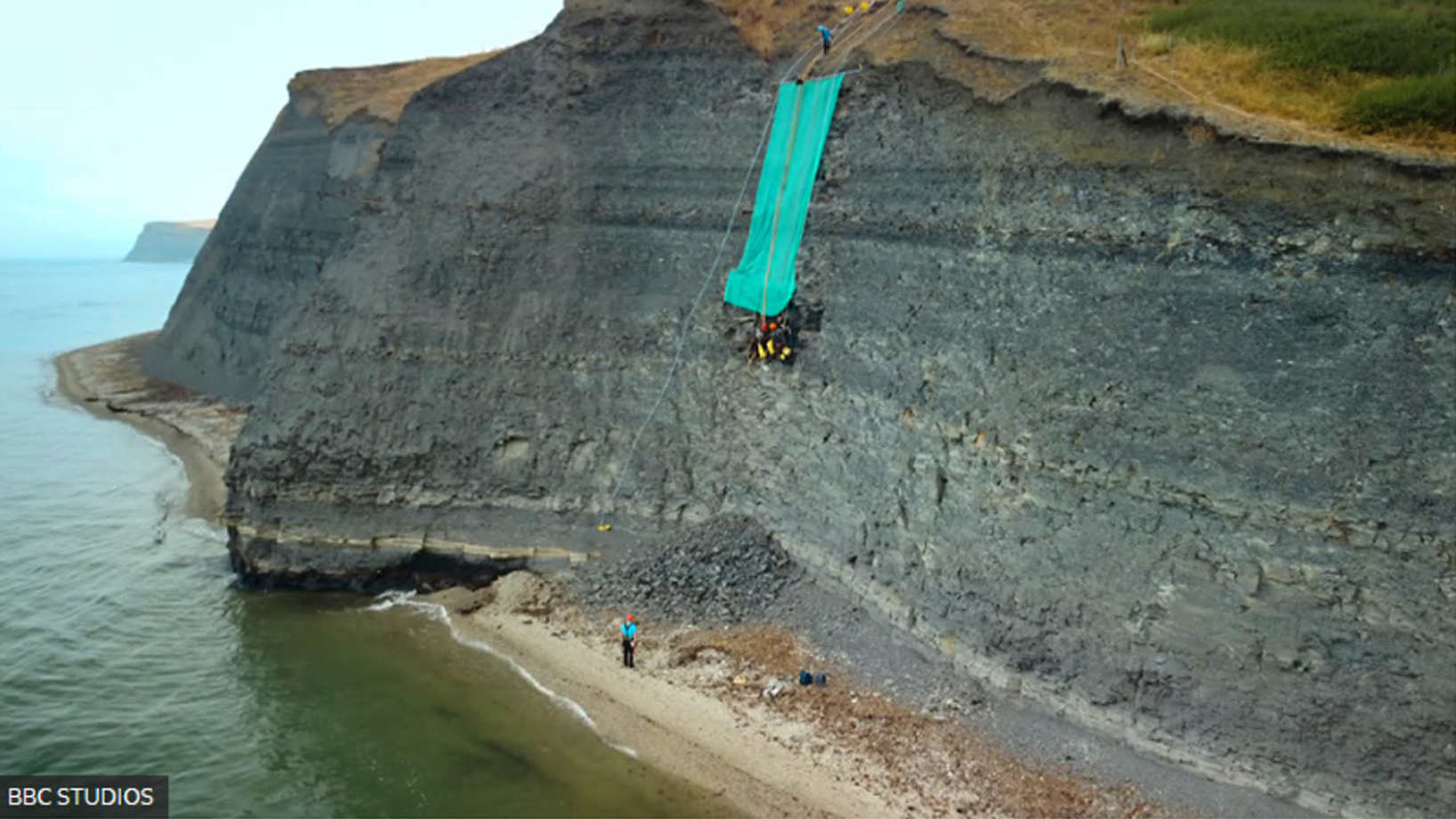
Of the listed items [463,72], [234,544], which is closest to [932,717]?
[234,544]

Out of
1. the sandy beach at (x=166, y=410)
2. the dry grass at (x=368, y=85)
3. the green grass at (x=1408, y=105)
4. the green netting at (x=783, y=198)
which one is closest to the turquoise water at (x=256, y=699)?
the sandy beach at (x=166, y=410)

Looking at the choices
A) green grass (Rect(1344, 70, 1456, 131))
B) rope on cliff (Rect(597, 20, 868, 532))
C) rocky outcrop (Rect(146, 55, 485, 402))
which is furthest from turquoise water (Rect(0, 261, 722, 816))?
green grass (Rect(1344, 70, 1456, 131))

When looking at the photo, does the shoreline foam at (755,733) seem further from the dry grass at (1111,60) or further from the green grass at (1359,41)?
the green grass at (1359,41)

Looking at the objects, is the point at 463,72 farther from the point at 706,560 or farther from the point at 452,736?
the point at 452,736

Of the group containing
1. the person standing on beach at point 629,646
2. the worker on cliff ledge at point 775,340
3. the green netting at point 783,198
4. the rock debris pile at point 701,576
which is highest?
the green netting at point 783,198

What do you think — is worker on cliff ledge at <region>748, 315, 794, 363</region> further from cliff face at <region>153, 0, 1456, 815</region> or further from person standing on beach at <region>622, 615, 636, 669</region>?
person standing on beach at <region>622, 615, 636, 669</region>
